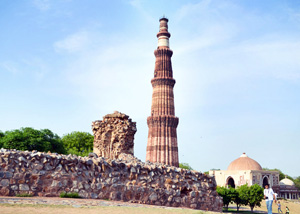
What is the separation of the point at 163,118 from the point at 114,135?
2877 cm

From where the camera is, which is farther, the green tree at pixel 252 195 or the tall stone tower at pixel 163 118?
the tall stone tower at pixel 163 118

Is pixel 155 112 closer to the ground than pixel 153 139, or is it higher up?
higher up

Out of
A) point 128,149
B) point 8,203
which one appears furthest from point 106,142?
point 8,203

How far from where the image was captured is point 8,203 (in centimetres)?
557

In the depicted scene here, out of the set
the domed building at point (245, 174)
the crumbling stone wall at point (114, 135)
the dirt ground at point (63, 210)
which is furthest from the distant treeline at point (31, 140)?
the domed building at point (245, 174)

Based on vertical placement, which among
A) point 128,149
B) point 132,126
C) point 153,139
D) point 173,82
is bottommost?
point 128,149

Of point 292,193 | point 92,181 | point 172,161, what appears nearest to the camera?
point 92,181

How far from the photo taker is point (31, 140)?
27.3 metres

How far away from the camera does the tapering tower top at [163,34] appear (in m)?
43.8

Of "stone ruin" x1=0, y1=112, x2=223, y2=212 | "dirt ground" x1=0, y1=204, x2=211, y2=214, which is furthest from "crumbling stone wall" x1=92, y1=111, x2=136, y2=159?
"dirt ground" x1=0, y1=204, x2=211, y2=214

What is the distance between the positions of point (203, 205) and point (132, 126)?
4226 mm

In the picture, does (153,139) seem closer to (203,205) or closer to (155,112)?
(155,112)

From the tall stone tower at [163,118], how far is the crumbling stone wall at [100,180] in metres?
30.9

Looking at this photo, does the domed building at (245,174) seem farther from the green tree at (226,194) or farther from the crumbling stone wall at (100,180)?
the crumbling stone wall at (100,180)
